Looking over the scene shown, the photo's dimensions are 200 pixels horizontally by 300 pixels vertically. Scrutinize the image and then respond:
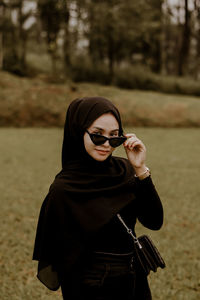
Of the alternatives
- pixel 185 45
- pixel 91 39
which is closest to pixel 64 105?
pixel 91 39

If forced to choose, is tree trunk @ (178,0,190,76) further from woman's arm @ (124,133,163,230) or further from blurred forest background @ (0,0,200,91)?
woman's arm @ (124,133,163,230)

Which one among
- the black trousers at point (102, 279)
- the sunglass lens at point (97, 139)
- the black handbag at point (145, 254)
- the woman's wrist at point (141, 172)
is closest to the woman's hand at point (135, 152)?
the woman's wrist at point (141, 172)

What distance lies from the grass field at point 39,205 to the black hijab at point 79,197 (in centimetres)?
178

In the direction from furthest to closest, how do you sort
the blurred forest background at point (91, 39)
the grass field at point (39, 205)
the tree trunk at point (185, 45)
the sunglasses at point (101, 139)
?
1. the tree trunk at point (185, 45)
2. the blurred forest background at point (91, 39)
3. the grass field at point (39, 205)
4. the sunglasses at point (101, 139)

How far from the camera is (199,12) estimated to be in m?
25.0

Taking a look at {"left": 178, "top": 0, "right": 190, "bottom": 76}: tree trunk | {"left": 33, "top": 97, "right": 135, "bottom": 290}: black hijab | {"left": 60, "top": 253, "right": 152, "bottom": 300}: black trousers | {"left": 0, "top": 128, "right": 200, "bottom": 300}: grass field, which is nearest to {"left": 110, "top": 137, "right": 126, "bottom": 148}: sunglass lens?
{"left": 33, "top": 97, "right": 135, "bottom": 290}: black hijab

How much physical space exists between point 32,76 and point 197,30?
51.2 ft

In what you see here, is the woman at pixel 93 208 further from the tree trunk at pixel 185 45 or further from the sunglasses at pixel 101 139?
the tree trunk at pixel 185 45

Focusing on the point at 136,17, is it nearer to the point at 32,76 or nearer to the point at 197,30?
the point at 32,76

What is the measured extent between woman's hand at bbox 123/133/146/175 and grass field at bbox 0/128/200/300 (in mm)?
2026

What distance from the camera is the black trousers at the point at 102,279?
1.77m

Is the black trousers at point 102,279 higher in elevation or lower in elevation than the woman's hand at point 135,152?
lower

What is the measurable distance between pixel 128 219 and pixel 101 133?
18.4 inches

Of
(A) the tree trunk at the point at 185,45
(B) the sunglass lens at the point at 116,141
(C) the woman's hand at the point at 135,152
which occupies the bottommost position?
(A) the tree trunk at the point at 185,45
